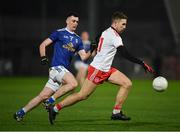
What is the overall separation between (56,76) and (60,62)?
322mm

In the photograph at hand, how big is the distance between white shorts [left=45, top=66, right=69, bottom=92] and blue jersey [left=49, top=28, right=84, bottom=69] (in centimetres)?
12

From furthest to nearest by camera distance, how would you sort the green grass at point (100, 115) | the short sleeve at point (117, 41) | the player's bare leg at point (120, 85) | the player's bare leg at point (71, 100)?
the player's bare leg at point (120, 85)
the short sleeve at point (117, 41)
the player's bare leg at point (71, 100)
the green grass at point (100, 115)

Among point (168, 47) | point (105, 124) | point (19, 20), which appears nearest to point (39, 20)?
point (19, 20)

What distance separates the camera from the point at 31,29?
4106 centimetres

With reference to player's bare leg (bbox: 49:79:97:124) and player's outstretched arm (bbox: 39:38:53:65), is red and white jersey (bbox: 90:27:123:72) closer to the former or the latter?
player's bare leg (bbox: 49:79:97:124)

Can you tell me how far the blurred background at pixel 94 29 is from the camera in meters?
34.5

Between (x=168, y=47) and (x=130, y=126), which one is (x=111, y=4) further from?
(x=130, y=126)

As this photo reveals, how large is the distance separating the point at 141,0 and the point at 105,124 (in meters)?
31.8

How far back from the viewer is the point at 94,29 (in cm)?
3681

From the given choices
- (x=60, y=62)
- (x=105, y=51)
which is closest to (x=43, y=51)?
(x=60, y=62)

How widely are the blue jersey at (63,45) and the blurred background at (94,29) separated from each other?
57.7 feet

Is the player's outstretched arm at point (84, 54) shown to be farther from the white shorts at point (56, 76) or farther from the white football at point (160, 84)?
the white football at point (160, 84)

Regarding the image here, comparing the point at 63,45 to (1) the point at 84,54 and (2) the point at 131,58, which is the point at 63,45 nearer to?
(1) the point at 84,54

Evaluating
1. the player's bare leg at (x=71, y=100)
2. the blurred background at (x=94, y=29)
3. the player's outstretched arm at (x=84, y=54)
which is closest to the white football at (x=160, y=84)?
the player's bare leg at (x=71, y=100)
